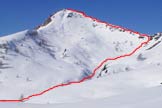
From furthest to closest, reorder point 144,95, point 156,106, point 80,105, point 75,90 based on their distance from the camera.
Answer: point 75,90 < point 144,95 < point 80,105 < point 156,106

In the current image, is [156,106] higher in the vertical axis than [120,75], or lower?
lower

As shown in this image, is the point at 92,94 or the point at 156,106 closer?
the point at 156,106

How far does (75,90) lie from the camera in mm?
43875

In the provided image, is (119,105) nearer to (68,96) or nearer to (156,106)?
(156,106)

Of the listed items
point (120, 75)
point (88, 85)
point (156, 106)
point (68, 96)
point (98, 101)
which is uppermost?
point (120, 75)

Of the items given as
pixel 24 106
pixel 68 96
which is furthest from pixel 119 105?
pixel 68 96

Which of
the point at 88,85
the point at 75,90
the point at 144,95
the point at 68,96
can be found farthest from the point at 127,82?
the point at 144,95

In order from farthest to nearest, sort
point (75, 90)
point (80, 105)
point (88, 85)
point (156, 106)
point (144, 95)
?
point (88, 85) → point (75, 90) → point (144, 95) → point (80, 105) → point (156, 106)

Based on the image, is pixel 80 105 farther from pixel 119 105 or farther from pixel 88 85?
pixel 88 85

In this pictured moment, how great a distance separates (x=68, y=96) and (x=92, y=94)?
4.25 metres

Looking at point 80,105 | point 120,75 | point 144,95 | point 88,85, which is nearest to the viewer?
point 80,105

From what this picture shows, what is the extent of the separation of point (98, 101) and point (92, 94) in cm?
3311

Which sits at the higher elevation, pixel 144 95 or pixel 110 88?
pixel 110 88

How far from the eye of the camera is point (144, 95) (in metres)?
11.6
